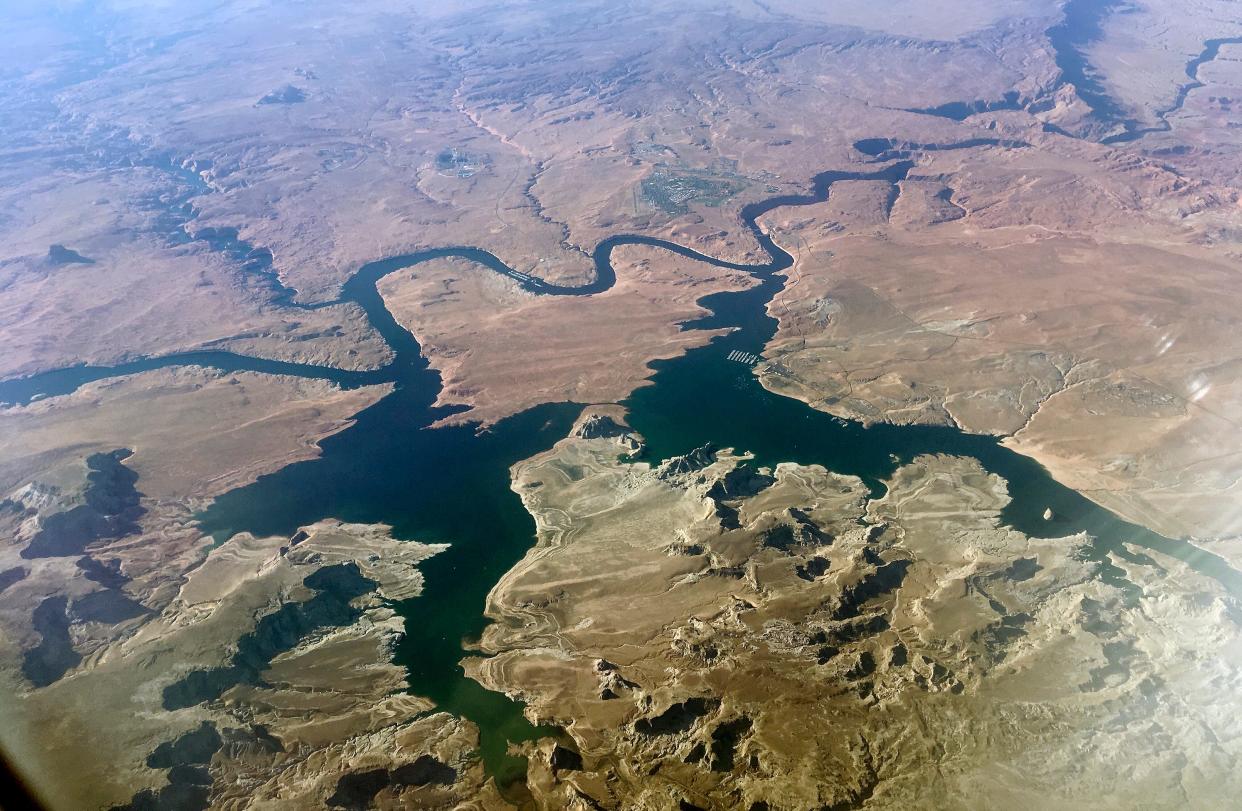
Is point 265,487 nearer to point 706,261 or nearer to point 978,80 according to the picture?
point 706,261

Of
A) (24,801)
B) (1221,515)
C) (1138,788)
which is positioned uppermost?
(24,801)

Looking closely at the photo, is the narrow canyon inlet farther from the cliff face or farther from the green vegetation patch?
the green vegetation patch

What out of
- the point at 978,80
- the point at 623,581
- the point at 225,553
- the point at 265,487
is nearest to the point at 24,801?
the point at 623,581

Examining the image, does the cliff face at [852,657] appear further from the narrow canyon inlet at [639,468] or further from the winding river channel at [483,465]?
the winding river channel at [483,465]

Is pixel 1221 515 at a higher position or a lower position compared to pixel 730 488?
lower

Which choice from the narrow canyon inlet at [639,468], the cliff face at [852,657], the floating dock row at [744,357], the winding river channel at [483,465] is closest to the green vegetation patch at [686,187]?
the narrow canyon inlet at [639,468]

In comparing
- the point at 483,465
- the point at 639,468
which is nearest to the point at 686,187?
the point at 483,465
